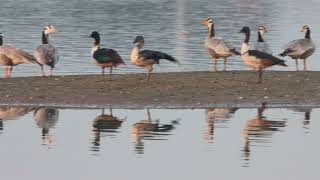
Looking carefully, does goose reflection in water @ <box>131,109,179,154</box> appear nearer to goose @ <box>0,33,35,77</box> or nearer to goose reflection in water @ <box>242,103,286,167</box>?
goose reflection in water @ <box>242,103,286,167</box>

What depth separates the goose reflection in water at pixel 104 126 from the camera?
2245 cm

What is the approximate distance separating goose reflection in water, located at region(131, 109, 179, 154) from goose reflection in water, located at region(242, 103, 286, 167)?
1653 millimetres

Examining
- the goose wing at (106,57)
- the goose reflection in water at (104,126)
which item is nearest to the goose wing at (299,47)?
the goose wing at (106,57)

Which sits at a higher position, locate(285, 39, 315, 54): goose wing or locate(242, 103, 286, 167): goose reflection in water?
locate(285, 39, 315, 54): goose wing

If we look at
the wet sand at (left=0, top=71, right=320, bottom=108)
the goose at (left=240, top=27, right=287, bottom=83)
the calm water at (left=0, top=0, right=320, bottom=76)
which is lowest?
the wet sand at (left=0, top=71, right=320, bottom=108)

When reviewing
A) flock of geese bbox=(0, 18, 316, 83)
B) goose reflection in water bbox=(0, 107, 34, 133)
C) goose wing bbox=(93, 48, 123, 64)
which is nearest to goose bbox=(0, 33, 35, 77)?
flock of geese bbox=(0, 18, 316, 83)

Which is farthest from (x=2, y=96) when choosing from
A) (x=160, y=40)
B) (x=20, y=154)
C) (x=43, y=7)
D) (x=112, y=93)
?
(x=43, y=7)

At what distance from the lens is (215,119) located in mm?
25094

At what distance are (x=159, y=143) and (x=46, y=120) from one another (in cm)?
399

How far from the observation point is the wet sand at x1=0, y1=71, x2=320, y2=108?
27.2 meters

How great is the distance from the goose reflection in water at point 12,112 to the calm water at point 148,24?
1095cm

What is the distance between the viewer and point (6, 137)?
2253cm

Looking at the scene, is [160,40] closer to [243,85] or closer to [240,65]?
[240,65]

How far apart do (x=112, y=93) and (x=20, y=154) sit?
7.82 meters
